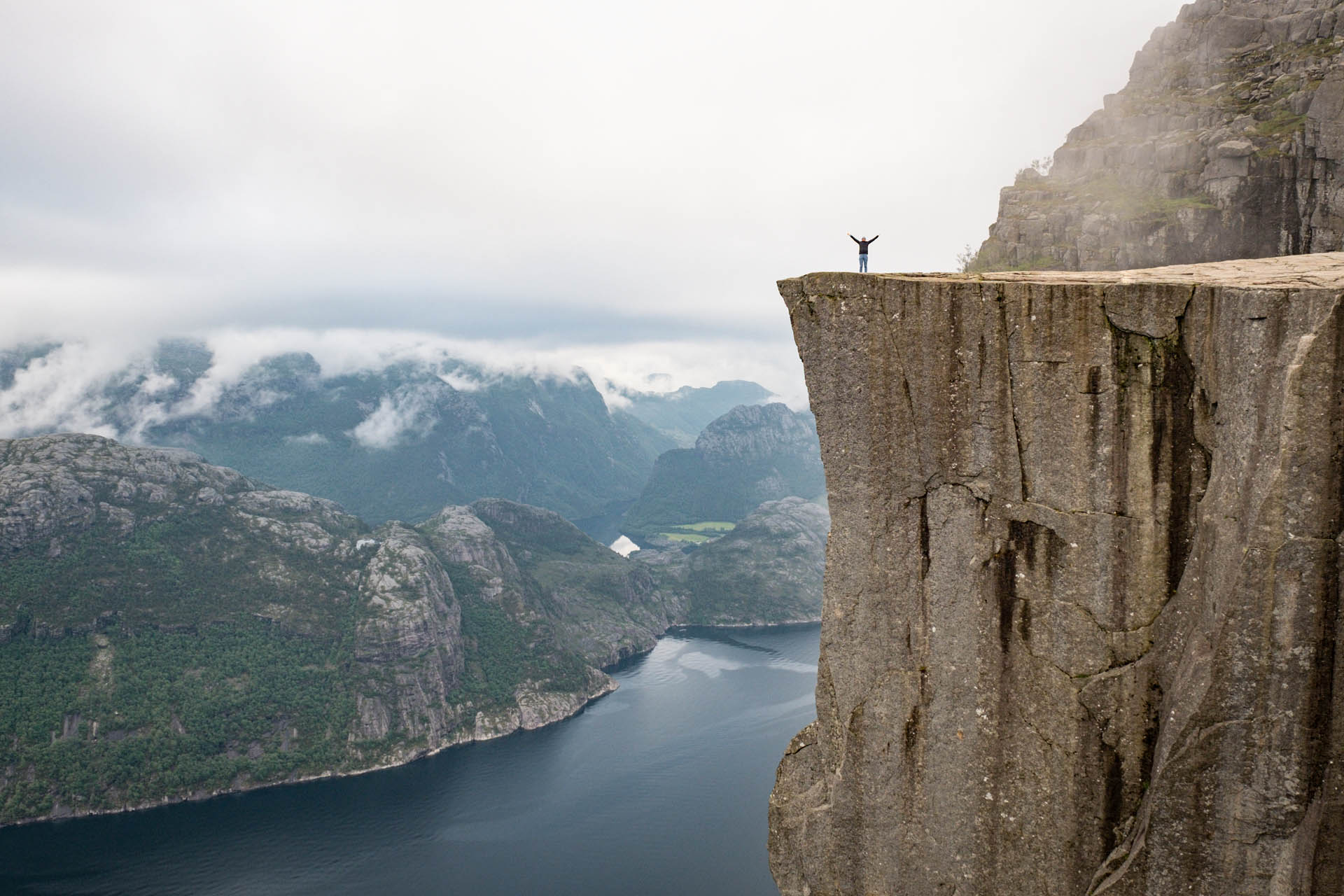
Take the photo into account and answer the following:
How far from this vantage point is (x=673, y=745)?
6196 inches

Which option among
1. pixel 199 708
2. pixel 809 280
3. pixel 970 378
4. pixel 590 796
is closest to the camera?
pixel 970 378

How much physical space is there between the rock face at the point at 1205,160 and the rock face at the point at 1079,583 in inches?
608

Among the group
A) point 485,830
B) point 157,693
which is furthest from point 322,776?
point 485,830

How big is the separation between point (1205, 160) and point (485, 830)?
134 meters

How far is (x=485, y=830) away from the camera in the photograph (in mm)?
128250

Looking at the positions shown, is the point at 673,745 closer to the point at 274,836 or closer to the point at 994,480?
the point at 274,836

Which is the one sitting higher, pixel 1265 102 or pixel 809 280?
pixel 1265 102

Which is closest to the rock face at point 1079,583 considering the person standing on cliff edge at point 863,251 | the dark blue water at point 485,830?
the person standing on cliff edge at point 863,251

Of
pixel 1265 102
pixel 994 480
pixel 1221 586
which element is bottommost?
pixel 1221 586

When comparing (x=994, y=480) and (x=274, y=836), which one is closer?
(x=994, y=480)

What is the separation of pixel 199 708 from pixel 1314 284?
205m

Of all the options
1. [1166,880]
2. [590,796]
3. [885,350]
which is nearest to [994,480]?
[885,350]

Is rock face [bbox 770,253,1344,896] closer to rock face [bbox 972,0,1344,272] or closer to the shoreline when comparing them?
rock face [bbox 972,0,1344,272]

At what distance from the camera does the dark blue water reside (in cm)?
11069
